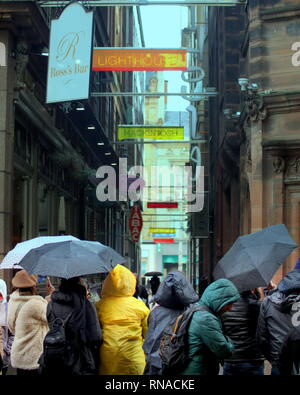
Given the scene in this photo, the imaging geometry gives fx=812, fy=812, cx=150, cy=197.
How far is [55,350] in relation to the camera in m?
6.62

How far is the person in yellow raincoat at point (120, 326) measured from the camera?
7.24m

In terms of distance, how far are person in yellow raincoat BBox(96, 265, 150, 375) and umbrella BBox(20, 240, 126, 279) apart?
0.19 meters

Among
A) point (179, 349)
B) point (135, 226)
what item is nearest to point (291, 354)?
point (179, 349)

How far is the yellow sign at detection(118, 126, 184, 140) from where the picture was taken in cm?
2567

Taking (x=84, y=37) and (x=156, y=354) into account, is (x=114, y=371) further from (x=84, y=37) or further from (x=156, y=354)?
(x=84, y=37)

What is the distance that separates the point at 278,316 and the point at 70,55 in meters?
9.58

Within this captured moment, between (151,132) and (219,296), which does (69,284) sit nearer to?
(219,296)

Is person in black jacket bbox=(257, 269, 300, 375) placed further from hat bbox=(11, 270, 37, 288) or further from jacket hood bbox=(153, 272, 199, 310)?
hat bbox=(11, 270, 37, 288)

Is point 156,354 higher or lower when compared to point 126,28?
lower

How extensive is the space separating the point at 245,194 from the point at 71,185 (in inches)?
287

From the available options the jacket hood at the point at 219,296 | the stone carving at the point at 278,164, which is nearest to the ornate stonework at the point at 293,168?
the stone carving at the point at 278,164

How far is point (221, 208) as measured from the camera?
27.1 meters

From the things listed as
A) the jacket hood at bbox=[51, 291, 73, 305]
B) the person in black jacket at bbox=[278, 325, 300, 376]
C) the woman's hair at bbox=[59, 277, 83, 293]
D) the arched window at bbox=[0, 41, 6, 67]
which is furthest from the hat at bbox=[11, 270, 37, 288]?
the arched window at bbox=[0, 41, 6, 67]
